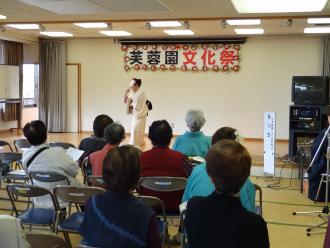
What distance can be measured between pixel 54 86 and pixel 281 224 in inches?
320

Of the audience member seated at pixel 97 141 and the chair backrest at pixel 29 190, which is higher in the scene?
the audience member seated at pixel 97 141

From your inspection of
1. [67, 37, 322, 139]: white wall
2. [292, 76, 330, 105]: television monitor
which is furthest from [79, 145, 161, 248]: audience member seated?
[67, 37, 322, 139]: white wall

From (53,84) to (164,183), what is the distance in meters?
8.58

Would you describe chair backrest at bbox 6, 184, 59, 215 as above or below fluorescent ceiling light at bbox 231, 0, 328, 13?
below

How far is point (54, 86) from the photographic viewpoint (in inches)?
428

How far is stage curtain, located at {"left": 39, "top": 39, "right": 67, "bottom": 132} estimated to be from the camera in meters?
10.8

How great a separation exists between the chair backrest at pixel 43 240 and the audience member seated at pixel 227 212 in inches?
21.7

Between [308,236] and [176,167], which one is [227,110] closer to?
[308,236]

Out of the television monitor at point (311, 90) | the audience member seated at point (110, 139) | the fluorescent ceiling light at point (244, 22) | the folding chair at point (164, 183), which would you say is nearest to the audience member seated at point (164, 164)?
the folding chair at point (164, 183)

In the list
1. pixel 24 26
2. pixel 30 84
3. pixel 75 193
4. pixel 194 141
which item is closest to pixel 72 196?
pixel 75 193

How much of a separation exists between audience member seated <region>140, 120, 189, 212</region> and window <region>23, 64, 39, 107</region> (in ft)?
31.2

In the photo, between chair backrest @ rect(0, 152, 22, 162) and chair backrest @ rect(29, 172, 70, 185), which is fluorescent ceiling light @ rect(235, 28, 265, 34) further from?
chair backrest @ rect(29, 172, 70, 185)

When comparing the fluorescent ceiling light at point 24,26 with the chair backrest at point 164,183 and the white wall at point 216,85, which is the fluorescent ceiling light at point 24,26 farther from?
the chair backrest at point 164,183

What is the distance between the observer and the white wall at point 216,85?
31.4 ft
